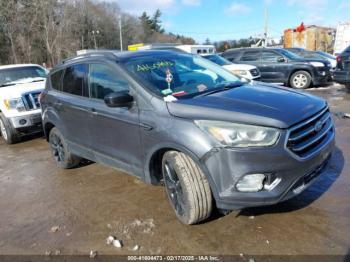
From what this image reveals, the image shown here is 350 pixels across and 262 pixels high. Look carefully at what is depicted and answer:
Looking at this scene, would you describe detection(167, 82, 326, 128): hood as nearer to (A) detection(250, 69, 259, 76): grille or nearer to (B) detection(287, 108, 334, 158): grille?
(B) detection(287, 108, 334, 158): grille

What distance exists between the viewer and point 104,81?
439cm

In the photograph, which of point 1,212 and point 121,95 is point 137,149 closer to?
point 121,95

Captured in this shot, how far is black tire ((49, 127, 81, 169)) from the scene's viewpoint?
5.58 meters

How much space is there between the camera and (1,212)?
4531 millimetres

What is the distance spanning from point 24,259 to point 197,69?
9.26 ft

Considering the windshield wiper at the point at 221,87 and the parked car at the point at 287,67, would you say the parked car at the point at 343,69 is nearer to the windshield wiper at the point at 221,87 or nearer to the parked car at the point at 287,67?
the parked car at the point at 287,67

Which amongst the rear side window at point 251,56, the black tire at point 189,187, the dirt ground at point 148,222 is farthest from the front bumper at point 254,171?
the rear side window at point 251,56

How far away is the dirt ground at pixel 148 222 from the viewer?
3320 millimetres

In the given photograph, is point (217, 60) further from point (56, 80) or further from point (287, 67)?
point (56, 80)

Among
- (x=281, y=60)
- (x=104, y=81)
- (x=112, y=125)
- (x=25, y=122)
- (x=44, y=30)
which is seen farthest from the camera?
(x=44, y=30)

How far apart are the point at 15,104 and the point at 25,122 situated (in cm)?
46

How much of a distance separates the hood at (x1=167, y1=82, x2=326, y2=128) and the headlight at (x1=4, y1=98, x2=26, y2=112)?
5.41m

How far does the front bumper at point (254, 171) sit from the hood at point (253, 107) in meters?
0.23

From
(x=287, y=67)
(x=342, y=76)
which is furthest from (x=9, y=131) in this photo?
(x=287, y=67)
